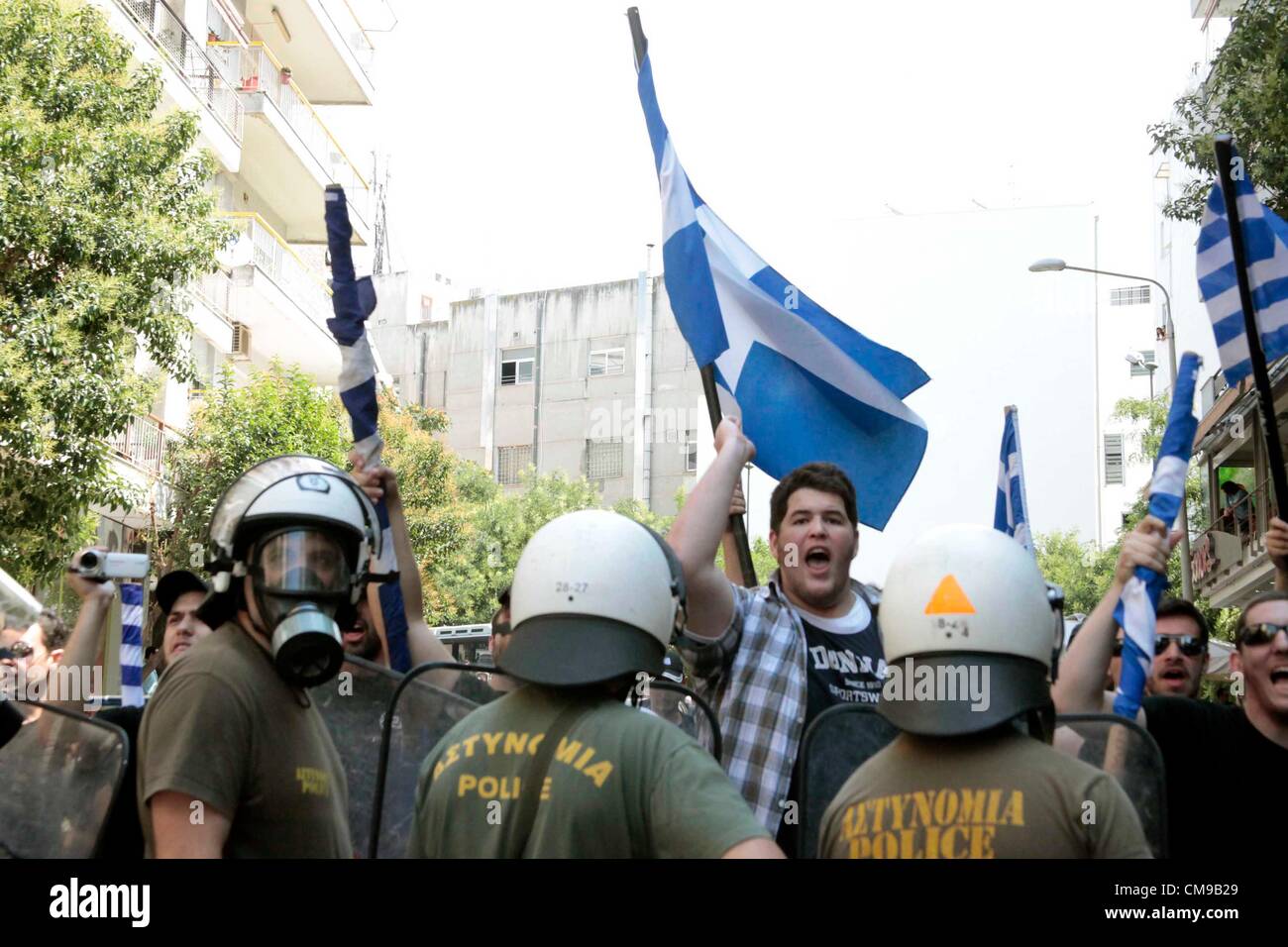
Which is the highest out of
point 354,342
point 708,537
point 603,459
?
point 603,459

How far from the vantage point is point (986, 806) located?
108 inches

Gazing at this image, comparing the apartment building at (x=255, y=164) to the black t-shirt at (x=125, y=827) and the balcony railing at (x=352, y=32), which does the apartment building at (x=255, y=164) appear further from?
the black t-shirt at (x=125, y=827)

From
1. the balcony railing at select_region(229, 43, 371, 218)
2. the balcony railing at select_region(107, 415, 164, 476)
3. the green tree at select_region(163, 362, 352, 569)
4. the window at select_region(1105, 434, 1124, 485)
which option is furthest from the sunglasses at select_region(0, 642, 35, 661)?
the window at select_region(1105, 434, 1124, 485)

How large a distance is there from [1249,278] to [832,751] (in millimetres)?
3593

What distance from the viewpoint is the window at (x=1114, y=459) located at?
5969 cm

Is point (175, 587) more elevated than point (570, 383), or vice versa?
point (570, 383)

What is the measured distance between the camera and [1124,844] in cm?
268

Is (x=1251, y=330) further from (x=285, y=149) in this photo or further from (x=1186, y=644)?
(x=285, y=149)

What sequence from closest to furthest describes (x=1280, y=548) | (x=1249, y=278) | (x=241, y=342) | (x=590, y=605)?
(x=590, y=605) → (x=1280, y=548) → (x=1249, y=278) → (x=241, y=342)

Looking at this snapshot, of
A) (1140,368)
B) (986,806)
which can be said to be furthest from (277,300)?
(1140,368)

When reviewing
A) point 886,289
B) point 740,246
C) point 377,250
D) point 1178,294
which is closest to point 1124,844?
point 740,246

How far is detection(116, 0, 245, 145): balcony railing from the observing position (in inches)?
898

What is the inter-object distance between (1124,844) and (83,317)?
12499 millimetres

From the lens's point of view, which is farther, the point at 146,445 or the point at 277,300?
the point at 277,300
